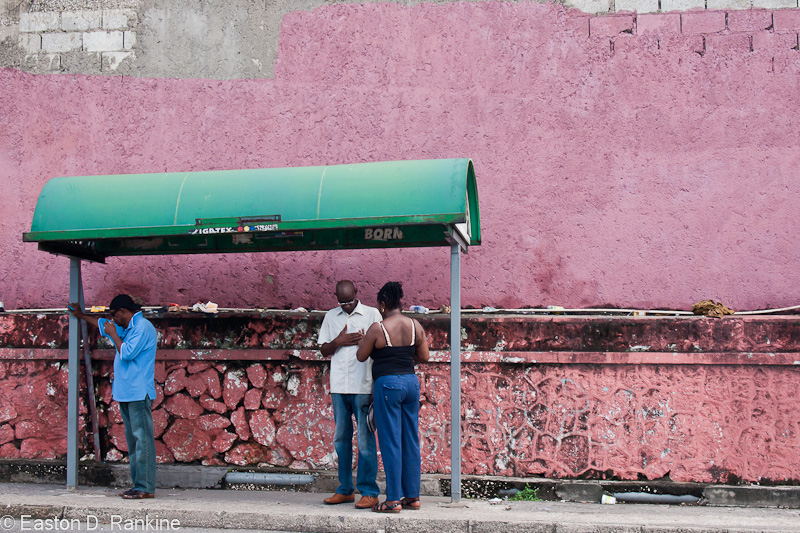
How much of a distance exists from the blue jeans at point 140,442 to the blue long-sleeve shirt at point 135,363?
0.09 metres

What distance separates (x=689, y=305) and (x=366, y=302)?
10.1 feet

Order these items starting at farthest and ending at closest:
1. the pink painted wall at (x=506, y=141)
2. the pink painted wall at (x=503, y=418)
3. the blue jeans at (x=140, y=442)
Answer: the pink painted wall at (x=506, y=141) < the pink painted wall at (x=503, y=418) < the blue jeans at (x=140, y=442)

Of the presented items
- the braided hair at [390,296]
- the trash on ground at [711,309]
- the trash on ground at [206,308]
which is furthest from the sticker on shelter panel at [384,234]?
the trash on ground at [711,309]

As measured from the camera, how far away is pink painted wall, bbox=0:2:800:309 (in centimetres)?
712

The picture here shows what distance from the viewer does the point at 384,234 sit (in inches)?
265

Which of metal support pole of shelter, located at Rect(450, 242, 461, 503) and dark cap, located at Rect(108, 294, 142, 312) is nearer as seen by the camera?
metal support pole of shelter, located at Rect(450, 242, 461, 503)

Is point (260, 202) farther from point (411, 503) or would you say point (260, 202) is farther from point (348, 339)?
point (411, 503)

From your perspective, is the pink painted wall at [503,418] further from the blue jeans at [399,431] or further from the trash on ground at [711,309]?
the blue jeans at [399,431]

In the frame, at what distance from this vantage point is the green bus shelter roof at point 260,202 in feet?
18.3

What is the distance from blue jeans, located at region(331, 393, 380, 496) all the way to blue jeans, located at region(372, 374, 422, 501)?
19cm

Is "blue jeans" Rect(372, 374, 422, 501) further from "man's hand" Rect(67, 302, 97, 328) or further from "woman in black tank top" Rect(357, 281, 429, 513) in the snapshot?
"man's hand" Rect(67, 302, 97, 328)

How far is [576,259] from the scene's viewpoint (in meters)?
7.22

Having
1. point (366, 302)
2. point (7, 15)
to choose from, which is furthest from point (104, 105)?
point (366, 302)

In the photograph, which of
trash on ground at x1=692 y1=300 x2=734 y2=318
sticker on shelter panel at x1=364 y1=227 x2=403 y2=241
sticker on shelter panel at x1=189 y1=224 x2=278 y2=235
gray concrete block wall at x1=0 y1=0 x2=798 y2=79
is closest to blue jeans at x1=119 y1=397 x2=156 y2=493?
sticker on shelter panel at x1=189 y1=224 x2=278 y2=235
